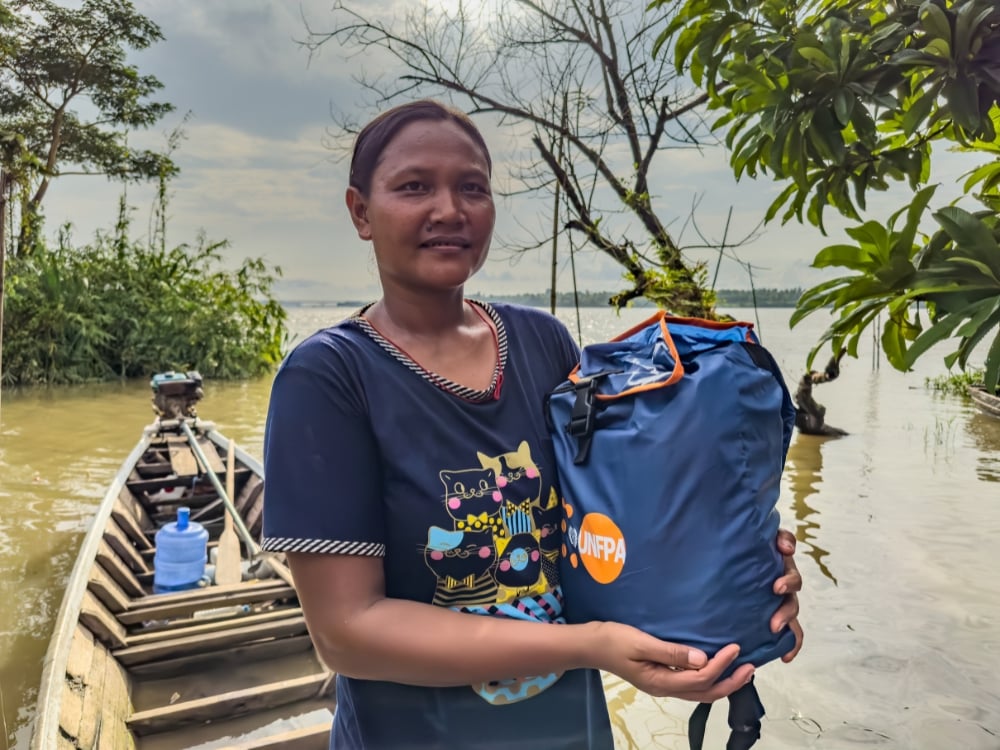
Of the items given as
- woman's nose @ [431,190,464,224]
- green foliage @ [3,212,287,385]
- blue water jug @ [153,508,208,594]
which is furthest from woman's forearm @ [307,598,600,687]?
green foliage @ [3,212,287,385]

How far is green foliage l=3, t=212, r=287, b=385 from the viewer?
13656mm

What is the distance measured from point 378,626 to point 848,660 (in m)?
4.00

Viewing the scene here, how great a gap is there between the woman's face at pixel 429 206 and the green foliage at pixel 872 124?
1.24 metres

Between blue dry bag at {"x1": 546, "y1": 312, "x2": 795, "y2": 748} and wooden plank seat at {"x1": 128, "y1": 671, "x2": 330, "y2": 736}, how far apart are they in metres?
2.07

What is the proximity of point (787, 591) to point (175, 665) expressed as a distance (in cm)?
278

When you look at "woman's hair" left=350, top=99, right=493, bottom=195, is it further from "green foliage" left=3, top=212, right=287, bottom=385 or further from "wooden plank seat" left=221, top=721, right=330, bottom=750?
"green foliage" left=3, top=212, right=287, bottom=385

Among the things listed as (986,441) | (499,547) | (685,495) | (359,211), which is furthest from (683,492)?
(986,441)

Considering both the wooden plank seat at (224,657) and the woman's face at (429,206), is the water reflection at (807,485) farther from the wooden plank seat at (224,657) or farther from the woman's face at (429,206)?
the woman's face at (429,206)

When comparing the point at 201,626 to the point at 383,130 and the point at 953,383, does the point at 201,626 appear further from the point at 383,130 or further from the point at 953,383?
the point at 953,383

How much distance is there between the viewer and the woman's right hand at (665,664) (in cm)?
88

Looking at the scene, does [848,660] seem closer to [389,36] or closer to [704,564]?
[704,564]

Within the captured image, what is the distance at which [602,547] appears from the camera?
38.4 inches

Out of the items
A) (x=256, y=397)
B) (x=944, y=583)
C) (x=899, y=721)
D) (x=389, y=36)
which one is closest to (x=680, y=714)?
(x=899, y=721)

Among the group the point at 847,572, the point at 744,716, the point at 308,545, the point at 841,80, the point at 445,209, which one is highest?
the point at 841,80
